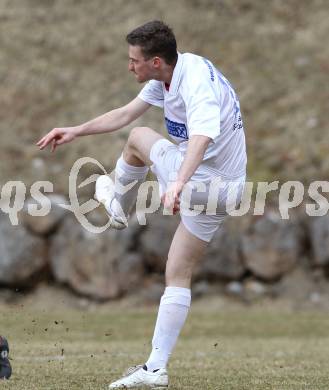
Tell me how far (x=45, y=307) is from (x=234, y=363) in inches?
236

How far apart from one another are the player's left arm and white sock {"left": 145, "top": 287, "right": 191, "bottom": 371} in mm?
813

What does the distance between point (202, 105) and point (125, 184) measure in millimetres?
1126

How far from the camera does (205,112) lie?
17.0 feet

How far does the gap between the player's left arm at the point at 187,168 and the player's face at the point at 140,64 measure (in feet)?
1.66

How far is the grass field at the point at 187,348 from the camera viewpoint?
238 inches

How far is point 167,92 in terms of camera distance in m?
5.56

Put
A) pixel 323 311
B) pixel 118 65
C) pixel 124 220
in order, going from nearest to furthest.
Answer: pixel 124 220 → pixel 323 311 → pixel 118 65

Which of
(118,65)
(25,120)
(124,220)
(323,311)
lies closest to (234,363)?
(124,220)

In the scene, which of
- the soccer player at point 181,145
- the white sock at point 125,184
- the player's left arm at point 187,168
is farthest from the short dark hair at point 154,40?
the white sock at point 125,184

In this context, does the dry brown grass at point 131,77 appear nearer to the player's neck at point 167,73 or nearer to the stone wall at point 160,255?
the stone wall at point 160,255

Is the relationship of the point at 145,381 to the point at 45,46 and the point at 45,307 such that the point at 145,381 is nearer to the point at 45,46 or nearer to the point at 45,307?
the point at 45,307
